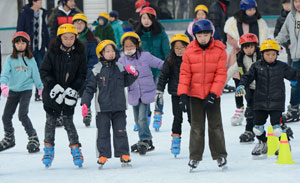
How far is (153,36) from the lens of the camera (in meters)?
10.4

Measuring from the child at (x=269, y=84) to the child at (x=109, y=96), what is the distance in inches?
50.5

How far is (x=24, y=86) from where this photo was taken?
28.9 ft

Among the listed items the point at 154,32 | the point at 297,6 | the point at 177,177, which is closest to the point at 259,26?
the point at 297,6

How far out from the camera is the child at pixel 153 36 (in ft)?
32.6

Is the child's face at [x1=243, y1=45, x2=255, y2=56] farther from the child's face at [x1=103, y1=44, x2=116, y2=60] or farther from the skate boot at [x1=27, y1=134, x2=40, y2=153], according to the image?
the skate boot at [x1=27, y1=134, x2=40, y2=153]

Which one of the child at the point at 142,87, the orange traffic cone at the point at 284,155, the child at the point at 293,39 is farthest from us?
the child at the point at 293,39

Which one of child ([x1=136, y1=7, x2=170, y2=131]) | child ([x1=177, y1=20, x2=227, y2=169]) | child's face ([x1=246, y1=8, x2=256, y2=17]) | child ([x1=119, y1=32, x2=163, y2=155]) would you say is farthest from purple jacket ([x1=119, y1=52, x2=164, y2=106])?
child's face ([x1=246, y1=8, x2=256, y2=17])

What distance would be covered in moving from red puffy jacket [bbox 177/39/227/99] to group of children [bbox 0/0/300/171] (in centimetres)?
1

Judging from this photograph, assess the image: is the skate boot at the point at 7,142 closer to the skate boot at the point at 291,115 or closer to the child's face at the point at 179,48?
the child's face at the point at 179,48

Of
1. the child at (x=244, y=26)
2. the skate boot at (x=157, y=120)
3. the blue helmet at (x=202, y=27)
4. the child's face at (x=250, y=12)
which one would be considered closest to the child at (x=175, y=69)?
the blue helmet at (x=202, y=27)

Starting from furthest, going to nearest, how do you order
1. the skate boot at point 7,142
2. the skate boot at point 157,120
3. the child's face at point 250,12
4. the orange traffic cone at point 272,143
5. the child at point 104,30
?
the child at point 104,30, the child's face at point 250,12, the skate boot at point 157,120, the skate boot at point 7,142, the orange traffic cone at point 272,143

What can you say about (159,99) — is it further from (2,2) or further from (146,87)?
(2,2)

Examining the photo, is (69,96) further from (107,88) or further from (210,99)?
(210,99)

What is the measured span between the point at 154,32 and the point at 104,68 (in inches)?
108
